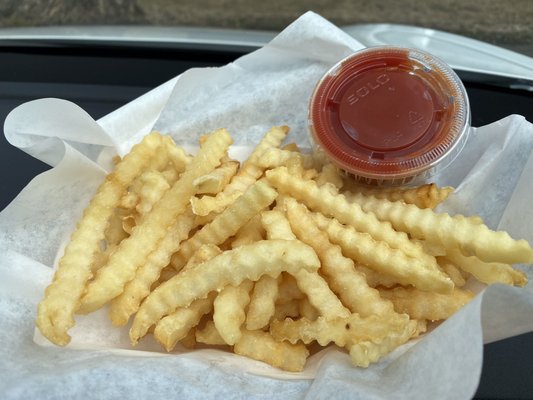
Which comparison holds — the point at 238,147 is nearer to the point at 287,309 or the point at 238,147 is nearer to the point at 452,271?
the point at 287,309

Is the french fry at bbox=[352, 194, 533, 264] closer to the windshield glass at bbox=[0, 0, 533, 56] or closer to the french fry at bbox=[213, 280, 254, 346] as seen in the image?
the french fry at bbox=[213, 280, 254, 346]

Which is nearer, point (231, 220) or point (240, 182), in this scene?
point (231, 220)

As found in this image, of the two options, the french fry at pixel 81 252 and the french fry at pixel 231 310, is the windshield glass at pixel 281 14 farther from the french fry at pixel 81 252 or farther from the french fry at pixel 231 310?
the french fry at pixel 231 310

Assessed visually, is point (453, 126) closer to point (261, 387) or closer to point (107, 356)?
point (261, 387)

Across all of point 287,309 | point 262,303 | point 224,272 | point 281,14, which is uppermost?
point 224,272

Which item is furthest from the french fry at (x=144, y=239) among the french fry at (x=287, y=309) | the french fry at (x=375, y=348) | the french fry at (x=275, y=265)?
the french fry at (x=375, y=348)

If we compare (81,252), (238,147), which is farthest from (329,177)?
(81,252)

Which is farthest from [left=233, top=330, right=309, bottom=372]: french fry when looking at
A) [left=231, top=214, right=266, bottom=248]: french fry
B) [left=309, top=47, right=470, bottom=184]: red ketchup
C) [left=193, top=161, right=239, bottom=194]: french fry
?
[left=309, top=47, right=470, bottom=184]: red ketchup
